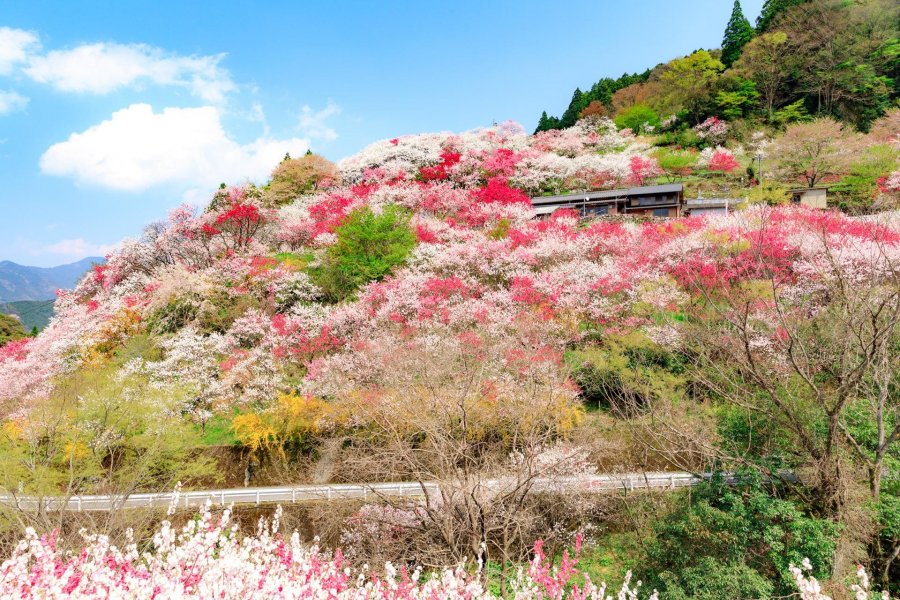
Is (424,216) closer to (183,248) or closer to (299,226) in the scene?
(299,226)

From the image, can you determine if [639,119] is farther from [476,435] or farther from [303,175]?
[476,435]

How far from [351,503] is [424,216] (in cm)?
2094

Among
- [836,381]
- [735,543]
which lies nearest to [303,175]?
[836,381]

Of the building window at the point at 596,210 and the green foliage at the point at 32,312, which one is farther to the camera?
the green foliage at the point at 32,312

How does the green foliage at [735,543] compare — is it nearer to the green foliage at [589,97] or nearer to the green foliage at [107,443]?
the green foliage at [107,443]

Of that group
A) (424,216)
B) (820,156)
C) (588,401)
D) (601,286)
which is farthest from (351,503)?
(820,156)

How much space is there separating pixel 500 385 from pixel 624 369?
182 inches

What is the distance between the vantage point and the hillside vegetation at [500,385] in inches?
325

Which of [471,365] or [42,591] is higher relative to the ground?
[42,591]

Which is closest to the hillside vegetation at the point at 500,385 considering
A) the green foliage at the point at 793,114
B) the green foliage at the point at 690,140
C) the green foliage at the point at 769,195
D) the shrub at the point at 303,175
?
the green foliage at the point at 769,195

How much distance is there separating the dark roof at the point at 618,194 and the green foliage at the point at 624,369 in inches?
755

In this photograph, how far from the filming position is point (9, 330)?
36375mm

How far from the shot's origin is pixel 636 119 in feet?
165

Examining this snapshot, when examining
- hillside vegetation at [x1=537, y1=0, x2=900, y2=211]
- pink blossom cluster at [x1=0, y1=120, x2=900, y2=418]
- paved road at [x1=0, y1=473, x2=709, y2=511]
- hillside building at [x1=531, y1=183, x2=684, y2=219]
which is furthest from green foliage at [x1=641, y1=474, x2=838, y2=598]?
hillside vegetation at [x1=537, y1=0, x2=900, y2=211]
